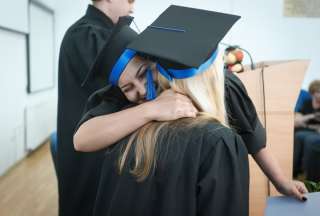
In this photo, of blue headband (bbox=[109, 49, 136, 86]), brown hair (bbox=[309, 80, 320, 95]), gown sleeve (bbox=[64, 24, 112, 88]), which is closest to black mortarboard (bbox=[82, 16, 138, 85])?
blue headband (bbox=[109, 49, 136, 86])

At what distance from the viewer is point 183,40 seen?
0.97m

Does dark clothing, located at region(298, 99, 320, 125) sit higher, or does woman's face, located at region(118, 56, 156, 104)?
woman's face, located at region(118, 56, 156, 104)

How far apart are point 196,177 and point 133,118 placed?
22 centimetres

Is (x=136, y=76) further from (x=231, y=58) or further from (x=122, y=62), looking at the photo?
(x=231, y=58)

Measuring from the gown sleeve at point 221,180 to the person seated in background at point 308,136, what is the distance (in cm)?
310

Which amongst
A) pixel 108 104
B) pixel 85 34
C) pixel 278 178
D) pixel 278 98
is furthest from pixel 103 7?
pixel 278 178

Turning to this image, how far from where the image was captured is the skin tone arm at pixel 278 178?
1.20 metres

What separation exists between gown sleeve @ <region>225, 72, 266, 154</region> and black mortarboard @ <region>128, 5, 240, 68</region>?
187mm

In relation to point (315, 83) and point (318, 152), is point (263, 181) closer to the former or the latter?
point (318, 152)

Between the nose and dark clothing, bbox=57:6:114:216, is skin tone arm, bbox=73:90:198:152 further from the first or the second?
dark clothing, bbox=57:6:114:216

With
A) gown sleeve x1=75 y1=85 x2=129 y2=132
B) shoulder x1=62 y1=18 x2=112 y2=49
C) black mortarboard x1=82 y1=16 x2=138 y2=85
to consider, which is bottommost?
gown sleeve x1=75 y1=85 x2=129 y2=132

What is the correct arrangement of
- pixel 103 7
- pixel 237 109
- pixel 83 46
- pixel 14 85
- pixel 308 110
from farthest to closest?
pixel 14 85
pixel 308 110
pixel 103 7
pixel 83 46
pixel 237 109

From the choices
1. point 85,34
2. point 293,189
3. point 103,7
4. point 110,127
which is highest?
point 103,7

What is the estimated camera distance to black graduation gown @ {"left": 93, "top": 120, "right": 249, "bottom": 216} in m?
0.85
